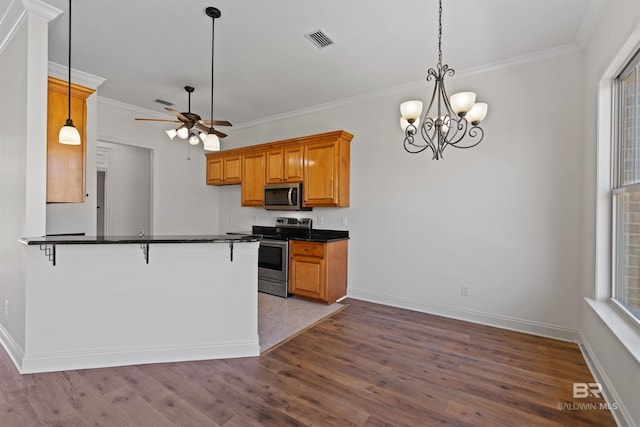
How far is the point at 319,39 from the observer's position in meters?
2.92

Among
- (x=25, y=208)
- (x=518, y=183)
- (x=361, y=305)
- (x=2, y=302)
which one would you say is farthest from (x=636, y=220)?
(x=2, y=302)

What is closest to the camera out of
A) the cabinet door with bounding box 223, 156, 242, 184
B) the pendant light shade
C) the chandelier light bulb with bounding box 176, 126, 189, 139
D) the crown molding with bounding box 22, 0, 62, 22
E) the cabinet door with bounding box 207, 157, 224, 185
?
the pendant light shade

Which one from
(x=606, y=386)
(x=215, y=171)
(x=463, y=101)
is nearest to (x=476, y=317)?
(x=606, y=386)

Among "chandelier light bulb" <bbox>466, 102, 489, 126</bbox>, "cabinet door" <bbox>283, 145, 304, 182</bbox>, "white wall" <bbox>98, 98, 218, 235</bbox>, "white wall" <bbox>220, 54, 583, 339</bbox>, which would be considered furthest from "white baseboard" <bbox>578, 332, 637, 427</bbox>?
"white wall" <bbox>98, 98, 218, 235</bbox>

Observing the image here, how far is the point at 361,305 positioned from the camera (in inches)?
161

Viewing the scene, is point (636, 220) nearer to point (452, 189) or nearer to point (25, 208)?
point (452, 189)

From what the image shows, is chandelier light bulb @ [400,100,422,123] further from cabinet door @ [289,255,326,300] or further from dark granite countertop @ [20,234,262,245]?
cabinet door @ [289,255,326,300]

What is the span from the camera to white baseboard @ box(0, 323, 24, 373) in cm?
236

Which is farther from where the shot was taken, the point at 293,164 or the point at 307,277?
the point at 293,164

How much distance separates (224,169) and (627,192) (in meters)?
5.31

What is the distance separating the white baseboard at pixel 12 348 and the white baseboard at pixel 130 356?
0.36ft

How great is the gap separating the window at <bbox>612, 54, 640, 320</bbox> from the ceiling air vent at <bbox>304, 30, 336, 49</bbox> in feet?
7.63

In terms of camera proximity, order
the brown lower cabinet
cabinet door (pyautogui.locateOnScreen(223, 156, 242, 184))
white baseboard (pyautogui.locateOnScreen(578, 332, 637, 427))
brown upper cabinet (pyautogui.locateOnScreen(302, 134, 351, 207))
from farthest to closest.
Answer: cabinet door (pyautogui.locateOnScreen(223, 156, 242, 184)) → brown upper cabinet (pyautogui.locateOnScreen(302, 134, 351, 207)) → the brown lower cabinet → white baseboard (pyautogui.locateOnScreen(578, 332, 637, 427))

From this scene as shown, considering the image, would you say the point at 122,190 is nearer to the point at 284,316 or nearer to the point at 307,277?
the point at 307,277
